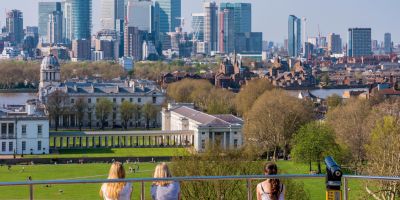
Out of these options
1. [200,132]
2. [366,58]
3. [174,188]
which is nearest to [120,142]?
[200,132]

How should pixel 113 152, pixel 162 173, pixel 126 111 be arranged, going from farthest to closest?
1. pixel 126 111
2. pixel 113 152
3. pixel 162 173

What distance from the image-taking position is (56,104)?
58.1 meters

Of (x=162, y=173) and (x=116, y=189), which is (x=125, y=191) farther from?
(x=162, y=173)

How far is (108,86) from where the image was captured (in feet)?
214

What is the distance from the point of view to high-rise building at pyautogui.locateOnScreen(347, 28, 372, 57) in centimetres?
18312

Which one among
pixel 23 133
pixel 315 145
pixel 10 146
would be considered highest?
pixel 315 145

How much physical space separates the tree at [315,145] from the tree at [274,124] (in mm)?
3634

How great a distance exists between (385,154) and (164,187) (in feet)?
61.0

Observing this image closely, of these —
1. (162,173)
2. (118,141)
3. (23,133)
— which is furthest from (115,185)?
(118,141)

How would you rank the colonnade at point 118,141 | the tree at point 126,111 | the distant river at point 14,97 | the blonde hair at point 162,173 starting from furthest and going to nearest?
the distant river at point 14,97
the tree at point 126,111
the colonnade at point 118,141
the blonde hair at point 162,173

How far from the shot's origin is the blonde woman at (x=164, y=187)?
23.5 ft

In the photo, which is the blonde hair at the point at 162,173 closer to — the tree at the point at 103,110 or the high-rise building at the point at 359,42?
the tree at the point at 103,110

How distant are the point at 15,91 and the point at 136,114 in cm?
3125

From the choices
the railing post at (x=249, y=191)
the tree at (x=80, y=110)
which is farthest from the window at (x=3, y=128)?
the railing post at (x=249, y=191)
